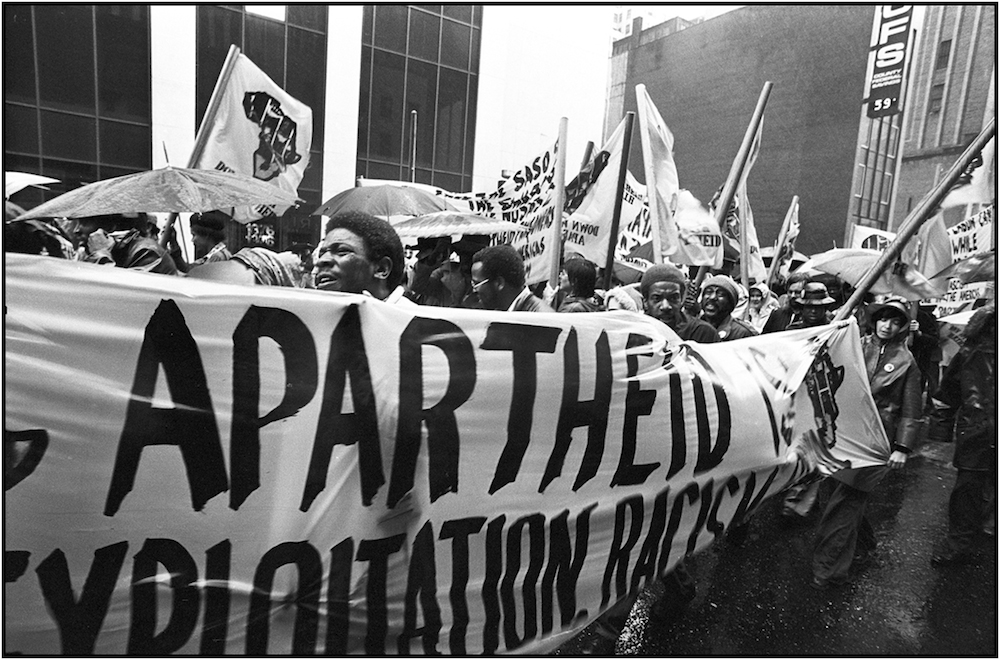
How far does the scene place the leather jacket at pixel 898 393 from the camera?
388cm

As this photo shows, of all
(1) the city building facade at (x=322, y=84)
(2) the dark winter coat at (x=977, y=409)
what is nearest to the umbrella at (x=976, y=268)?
(2) the dark winter coat at (x=977, y=409)

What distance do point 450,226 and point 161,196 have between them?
2242 mm

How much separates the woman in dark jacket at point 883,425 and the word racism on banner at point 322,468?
1.70 m

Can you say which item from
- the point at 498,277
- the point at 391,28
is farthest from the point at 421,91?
the point at 498,277

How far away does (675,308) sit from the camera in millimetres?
4223

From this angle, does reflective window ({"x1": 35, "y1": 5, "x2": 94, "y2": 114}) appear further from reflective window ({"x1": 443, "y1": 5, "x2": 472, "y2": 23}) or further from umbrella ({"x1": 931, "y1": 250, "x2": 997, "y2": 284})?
umbrella ({"x1": 931, "y1": 250, "x2": 997, "y2": 284})

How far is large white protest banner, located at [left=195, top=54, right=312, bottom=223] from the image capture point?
5602mm

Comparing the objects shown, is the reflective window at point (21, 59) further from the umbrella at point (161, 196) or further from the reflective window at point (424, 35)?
the umbrella at point (161, 196)

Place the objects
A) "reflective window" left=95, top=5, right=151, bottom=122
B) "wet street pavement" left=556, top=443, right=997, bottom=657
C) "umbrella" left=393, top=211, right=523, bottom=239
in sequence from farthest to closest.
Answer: "reflective window" left=95, top=5, right=151, bottom=122, "umbrella" left=393, top=211, right=523, bottom=239, "wet street pavement" left=556, top=443, right=997, bottom=657

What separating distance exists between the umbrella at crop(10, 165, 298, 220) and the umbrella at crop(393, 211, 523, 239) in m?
1.41

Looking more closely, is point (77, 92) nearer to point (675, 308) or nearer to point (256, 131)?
point (256, 131)

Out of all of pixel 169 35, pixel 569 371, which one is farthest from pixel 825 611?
pixel 169 35

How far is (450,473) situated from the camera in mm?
1947

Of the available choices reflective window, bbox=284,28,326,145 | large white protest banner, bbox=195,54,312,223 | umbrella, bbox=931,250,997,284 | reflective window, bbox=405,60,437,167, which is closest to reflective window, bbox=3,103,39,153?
reflective window, bbox=284,28,326,145
